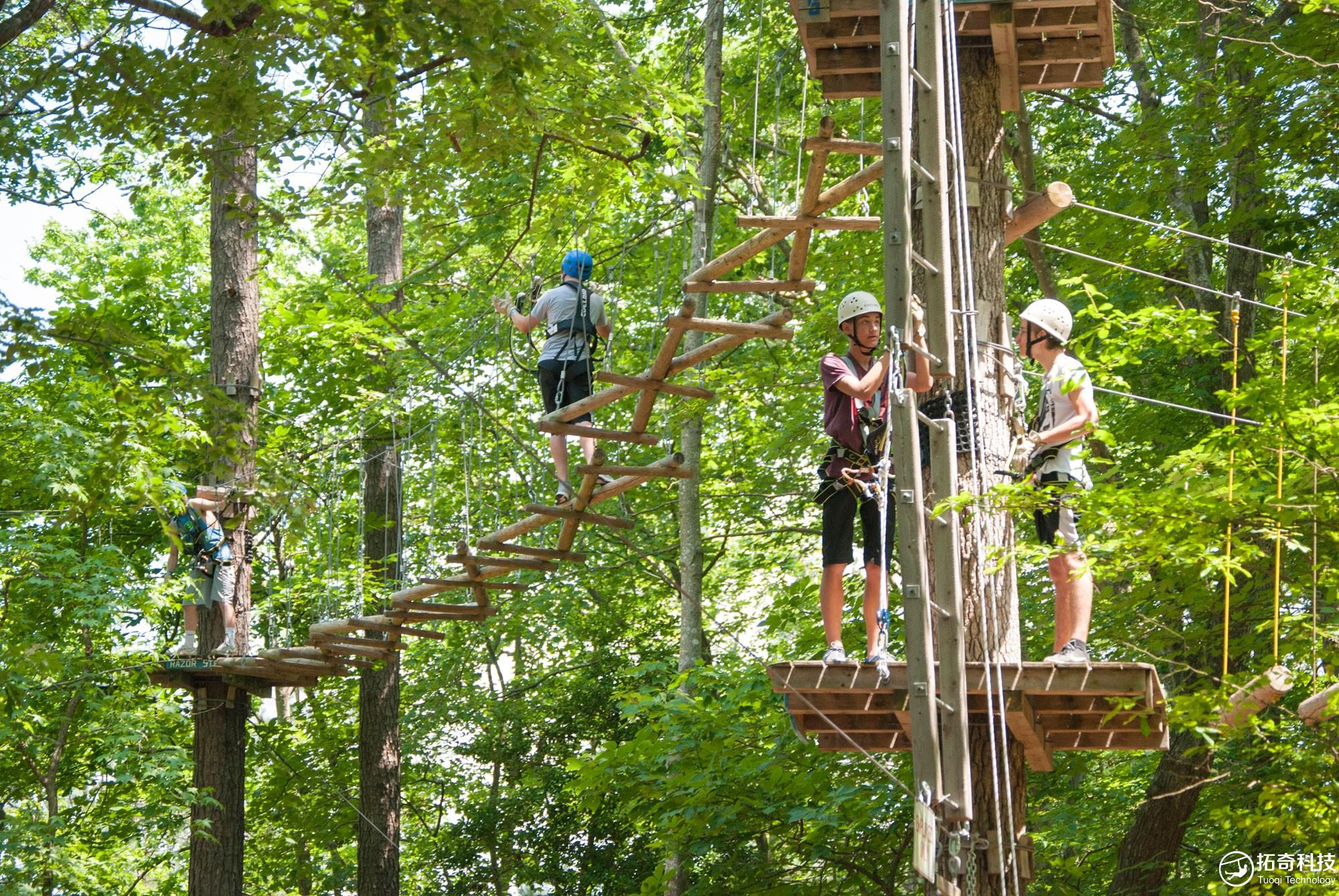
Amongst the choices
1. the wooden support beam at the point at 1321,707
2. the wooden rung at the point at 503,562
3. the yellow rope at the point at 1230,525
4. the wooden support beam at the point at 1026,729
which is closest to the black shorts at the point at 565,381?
the wooden rung at the point at 503,562

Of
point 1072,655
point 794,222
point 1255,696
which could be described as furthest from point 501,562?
point 1255,696

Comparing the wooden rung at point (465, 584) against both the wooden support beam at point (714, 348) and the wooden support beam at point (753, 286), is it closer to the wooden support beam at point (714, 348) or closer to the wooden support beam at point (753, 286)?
the wooden support beam at point (714, 348)

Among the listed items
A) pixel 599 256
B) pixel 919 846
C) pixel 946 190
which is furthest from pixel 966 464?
pixel 599 256

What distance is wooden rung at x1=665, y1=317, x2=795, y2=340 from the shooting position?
18.7 ft

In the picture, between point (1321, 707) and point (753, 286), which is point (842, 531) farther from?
point (1321, 707)

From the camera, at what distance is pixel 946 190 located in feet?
14.4

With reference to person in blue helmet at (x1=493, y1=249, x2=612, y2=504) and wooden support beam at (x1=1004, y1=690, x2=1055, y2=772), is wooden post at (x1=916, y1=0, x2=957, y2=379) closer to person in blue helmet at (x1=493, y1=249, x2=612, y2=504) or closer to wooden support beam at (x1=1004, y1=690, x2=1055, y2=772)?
wooden support beam at (x1=1004, y1=690, x2=1055, y2=772)

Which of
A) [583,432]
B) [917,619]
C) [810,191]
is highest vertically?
[810,191]

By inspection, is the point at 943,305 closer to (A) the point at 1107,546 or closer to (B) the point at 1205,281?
(A) the point at 1107,546

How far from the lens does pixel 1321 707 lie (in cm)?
462

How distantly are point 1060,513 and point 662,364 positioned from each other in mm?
1773

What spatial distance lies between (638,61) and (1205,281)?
16.6 feet

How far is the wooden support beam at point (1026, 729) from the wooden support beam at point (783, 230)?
177 cm

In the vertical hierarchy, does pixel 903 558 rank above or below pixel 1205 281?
below
